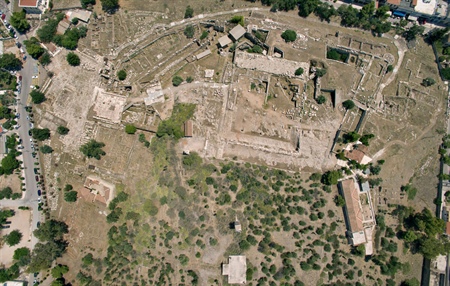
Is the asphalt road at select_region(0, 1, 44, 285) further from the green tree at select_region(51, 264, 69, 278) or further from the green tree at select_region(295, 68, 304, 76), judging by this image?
the green tree at select_region(295, 68, 304, 76)

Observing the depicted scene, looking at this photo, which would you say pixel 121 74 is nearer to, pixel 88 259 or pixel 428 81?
pixel 88 259

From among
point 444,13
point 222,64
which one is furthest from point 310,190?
point 444,13

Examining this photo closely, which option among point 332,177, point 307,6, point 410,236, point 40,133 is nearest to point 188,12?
point 307,6

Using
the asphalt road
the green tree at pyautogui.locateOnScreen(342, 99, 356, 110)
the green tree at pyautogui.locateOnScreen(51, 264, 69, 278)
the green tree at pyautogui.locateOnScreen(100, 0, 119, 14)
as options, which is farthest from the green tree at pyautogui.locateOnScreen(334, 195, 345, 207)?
the asphalt road

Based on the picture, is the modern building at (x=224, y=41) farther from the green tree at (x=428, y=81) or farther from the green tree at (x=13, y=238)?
the green tree at (x=13, y=238)

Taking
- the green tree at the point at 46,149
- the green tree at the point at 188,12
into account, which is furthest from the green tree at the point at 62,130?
the green tree at the point at 188,12

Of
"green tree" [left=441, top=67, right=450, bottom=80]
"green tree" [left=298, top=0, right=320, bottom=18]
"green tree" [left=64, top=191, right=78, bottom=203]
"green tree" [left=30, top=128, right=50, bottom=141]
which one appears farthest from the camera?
"green tree" [left=441, top=67, right=450, bottom=80]

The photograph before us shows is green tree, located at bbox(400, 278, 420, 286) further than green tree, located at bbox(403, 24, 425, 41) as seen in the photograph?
No

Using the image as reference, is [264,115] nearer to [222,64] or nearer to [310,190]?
[222,64]
